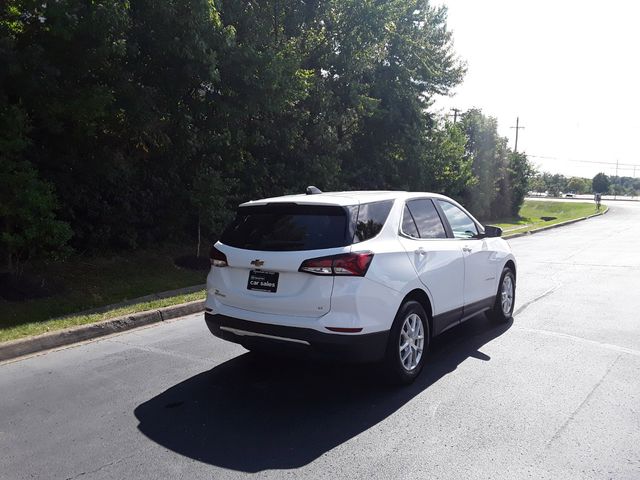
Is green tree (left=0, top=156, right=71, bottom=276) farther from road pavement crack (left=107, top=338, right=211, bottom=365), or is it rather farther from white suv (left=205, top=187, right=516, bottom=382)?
white suv (left=205, top=187, right=516, bottom=382)

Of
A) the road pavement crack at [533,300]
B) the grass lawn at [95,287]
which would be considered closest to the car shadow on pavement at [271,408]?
the road pavement crack at [533,300]

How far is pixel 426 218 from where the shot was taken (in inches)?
221

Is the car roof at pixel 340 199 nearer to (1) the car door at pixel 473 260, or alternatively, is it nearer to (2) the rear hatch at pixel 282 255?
(2) the rear hatch at pixel 282 255

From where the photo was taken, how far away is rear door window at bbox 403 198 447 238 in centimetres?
543

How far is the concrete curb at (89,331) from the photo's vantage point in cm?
589

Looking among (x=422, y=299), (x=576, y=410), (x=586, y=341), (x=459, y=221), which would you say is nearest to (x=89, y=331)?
(x=422, y=299)

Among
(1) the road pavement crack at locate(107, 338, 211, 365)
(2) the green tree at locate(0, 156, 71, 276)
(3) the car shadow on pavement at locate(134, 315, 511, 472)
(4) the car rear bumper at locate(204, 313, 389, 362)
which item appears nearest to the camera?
(3) the car shadow on pavement at locate(134, 315, 511, 472)

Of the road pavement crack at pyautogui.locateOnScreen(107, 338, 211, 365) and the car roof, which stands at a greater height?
the car roof

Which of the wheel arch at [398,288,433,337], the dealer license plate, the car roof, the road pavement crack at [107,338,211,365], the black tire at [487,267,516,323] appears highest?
the car roof

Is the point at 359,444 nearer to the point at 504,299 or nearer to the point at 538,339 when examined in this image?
the point at 538,339

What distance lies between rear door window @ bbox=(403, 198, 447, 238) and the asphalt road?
1305mm

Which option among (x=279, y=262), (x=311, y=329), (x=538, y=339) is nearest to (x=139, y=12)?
(x=279, y=262)

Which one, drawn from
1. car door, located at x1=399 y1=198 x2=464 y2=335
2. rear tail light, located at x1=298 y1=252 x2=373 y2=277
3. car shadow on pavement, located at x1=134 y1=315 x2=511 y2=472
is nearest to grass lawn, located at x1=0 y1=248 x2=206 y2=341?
car shadow on pavement, located at x1=134 y1=315 x2=511 y2=472

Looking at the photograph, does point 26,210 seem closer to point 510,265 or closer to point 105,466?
point 105,466
